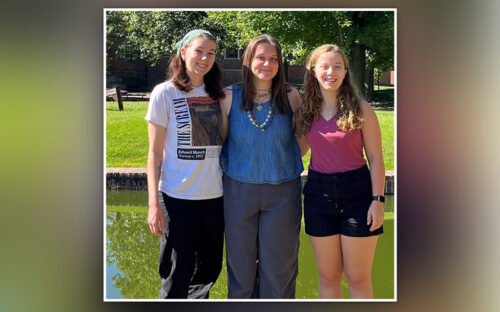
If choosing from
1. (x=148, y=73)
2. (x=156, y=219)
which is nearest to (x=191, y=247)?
(x=156, y=219)

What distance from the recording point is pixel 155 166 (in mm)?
2703

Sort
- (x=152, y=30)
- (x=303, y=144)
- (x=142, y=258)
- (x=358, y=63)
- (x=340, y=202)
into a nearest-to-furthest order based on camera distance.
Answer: (x=340, y=202) → (x=303, y=144) → (x=152, y=30) → (x=142, y=258) → (x=358, y=63)

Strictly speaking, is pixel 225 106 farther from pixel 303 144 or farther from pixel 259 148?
pixel 303 144

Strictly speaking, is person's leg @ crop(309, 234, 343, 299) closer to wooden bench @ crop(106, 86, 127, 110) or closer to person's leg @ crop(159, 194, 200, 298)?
person's leg @ crop(159, 194, 200, 298)

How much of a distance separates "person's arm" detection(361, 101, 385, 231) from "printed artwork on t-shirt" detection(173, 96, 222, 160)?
718 mm

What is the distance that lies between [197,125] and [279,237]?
69cm

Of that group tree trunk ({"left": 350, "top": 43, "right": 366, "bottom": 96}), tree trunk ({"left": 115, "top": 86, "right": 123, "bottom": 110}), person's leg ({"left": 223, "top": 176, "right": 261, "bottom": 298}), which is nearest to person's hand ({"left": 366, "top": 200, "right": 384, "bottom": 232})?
person's leg ({"left": 223, "top": 176, "right": 261, "bottom": 298})

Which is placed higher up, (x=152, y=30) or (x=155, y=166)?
(x=152, y=30)

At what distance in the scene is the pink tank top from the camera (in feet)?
8.61

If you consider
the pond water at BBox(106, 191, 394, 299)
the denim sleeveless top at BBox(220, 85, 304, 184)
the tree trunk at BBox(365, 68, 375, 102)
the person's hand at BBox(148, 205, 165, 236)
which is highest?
the tree trunk at BBox(365, 68, 375, 102)
